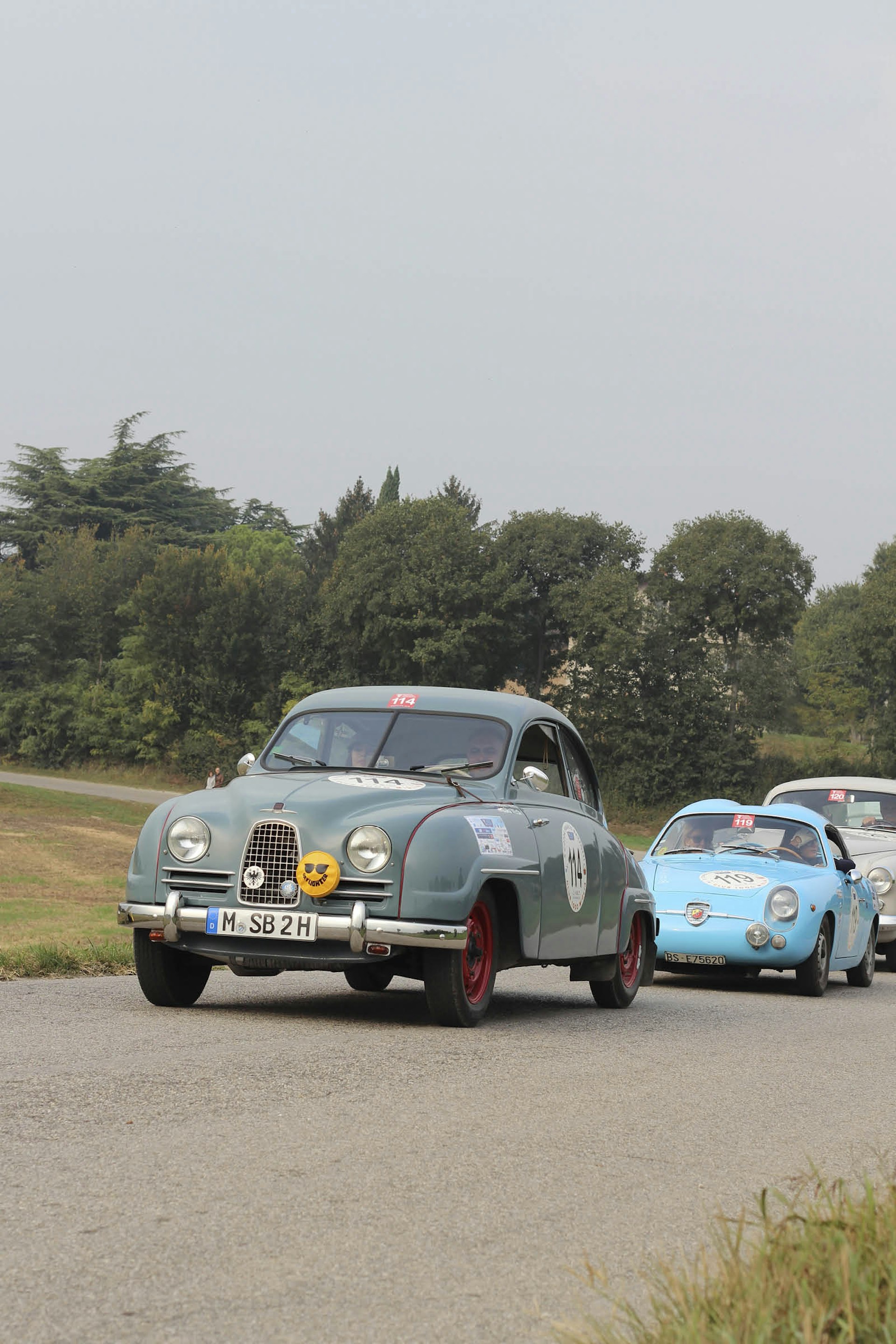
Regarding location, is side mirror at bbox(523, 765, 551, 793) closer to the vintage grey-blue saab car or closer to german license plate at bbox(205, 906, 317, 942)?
the vintage grey-blue saab car

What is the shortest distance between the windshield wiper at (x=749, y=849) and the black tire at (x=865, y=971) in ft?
5.72

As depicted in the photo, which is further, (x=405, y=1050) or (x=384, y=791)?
(x=384, y=791)

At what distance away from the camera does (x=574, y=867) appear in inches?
406

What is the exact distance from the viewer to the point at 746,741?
218 ft

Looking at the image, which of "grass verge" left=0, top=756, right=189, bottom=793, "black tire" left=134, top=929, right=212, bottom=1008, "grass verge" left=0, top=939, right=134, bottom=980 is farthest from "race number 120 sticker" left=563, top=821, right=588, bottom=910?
"grass verge" left=0, top=756, right=189, bottom=793

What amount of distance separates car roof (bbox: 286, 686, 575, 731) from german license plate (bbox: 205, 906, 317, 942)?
7.07 feet

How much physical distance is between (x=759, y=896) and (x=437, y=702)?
460 centimetres

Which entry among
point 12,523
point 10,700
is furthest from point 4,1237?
point 12,523

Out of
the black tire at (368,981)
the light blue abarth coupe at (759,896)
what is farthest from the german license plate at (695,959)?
the black tire at (368,981)

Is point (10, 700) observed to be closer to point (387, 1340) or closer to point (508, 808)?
point (508, 808)

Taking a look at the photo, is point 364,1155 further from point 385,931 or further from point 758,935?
point 758,935

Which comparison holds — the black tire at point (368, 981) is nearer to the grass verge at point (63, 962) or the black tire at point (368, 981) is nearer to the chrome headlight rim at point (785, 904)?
the grass verge at point (63, 962)

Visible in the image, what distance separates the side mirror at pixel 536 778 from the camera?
1019 cm

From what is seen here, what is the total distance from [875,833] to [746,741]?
47176 mm
